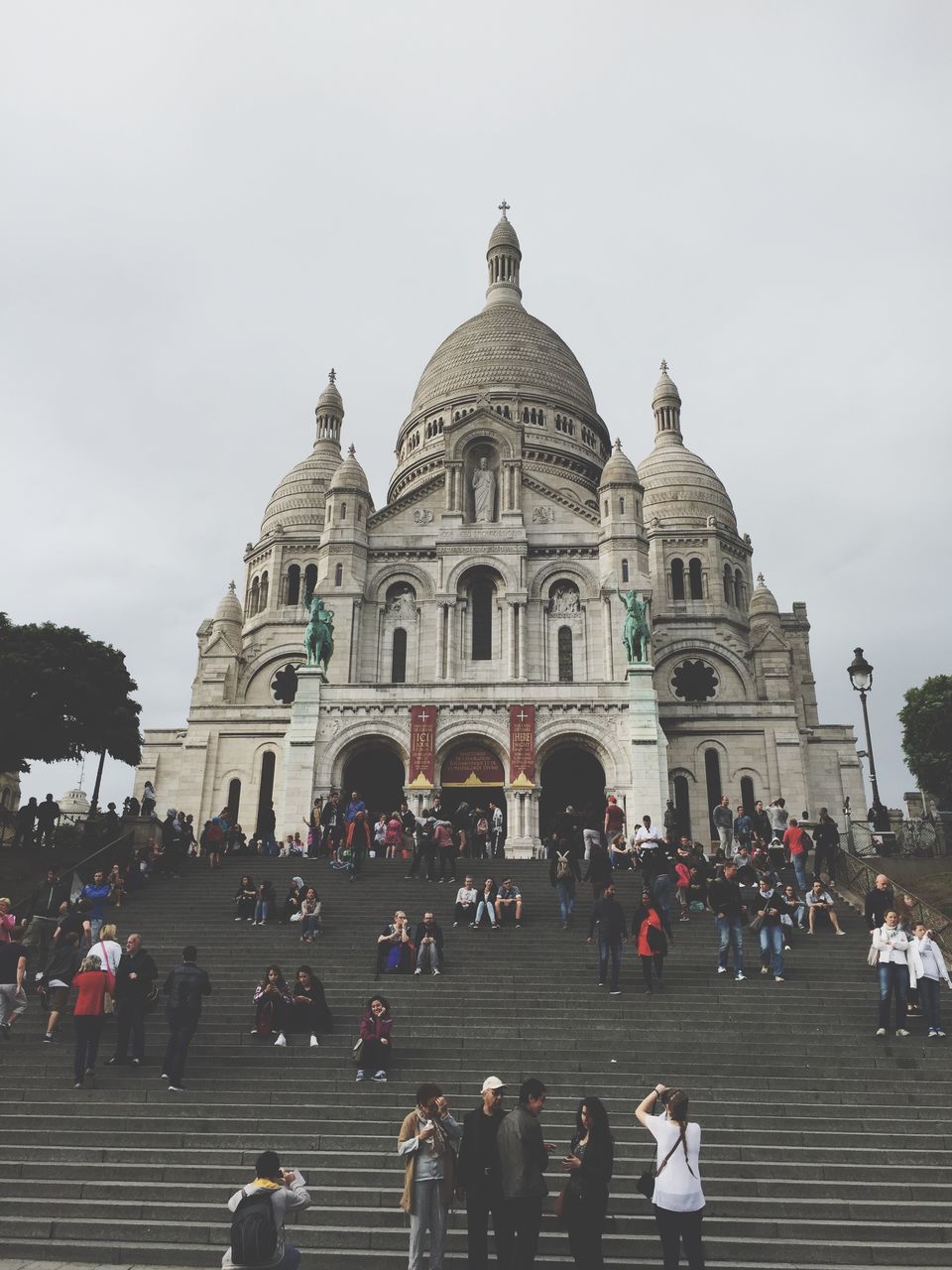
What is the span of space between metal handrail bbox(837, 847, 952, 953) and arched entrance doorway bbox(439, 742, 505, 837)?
1356cm

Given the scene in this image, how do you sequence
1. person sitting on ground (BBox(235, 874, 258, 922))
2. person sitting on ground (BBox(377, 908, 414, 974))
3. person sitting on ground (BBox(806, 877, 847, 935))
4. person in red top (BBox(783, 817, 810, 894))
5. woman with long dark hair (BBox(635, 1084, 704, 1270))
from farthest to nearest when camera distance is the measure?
person in red top (BBox(783, 817, 810, 894)), person sitting on ground (BBox(235, 874, 258, 922)), person sitting on ground (BBox(806, 877, 847, 935)), person sitting on ground (BBox(377, 908, 414, 974)), woman with long dark hair (BBox(635, 1084, 704, 1270))

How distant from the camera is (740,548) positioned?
53906mm


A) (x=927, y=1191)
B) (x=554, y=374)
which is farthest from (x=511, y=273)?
(x=927, y=1191)

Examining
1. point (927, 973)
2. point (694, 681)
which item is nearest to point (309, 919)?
point (927, 973)

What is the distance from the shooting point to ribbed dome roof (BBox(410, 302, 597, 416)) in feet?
194

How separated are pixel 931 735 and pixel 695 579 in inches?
498

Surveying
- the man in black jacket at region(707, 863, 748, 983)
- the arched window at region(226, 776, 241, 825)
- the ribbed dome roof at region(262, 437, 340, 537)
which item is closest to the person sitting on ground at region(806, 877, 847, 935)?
the man in black jacket at region(707, 863, 748, 983)

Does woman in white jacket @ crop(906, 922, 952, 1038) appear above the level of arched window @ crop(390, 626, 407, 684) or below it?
below

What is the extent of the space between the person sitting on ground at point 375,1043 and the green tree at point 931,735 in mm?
39112

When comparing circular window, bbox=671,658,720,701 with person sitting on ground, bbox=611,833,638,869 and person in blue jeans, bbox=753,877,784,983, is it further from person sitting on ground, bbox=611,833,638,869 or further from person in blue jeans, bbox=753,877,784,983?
person in blue jeans, bbox=753,877,784,983

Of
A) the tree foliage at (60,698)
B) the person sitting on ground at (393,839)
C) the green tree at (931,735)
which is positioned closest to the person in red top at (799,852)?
the person sitting on ground at (393,839)

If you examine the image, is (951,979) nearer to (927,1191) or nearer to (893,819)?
(927,1191)

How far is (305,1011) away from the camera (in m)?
14.8

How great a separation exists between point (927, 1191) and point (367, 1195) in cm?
562
